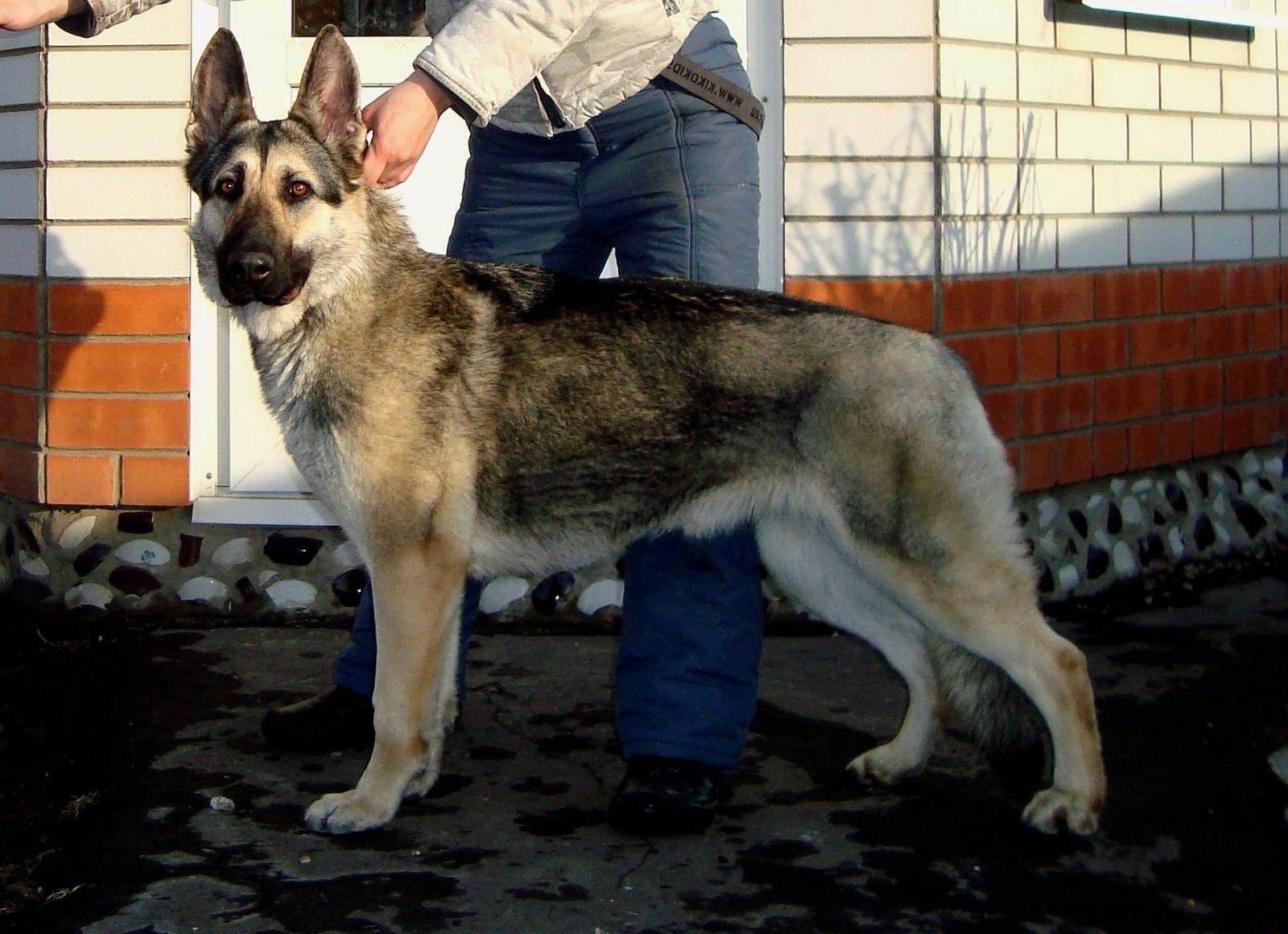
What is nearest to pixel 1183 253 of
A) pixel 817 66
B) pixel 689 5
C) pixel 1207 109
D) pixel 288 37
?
pixel 1207 109

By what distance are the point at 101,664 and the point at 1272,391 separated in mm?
4602

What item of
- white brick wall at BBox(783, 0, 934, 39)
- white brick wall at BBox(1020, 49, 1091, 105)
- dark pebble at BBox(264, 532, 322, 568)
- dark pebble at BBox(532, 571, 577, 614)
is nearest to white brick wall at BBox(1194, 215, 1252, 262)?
white brick wall at BBox(1020, 49, 1091, 105)

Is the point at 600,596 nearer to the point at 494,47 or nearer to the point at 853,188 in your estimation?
the point at 853,188

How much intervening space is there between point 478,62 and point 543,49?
0.47 feet

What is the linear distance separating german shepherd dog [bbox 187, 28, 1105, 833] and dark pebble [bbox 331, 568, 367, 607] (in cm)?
149

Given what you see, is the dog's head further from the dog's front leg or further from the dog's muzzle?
the dog's front leg

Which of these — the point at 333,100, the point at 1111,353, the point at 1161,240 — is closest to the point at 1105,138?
the point at 1161,240

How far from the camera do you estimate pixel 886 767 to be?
3.22 meters

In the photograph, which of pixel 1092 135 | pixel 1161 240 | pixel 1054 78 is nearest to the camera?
pixel 1054 78

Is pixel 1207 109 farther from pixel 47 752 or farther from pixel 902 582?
pixel 47 752

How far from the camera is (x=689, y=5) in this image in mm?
3148

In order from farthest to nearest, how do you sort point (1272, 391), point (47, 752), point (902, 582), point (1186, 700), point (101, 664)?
point (1272, 391) → point (101, 664) → point (1186, 700) → point (47, 752) → point (902, 582)

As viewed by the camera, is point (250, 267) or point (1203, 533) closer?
point (250, 267)

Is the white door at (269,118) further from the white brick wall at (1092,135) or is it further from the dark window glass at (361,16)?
the white brick wall at (1092,135)
